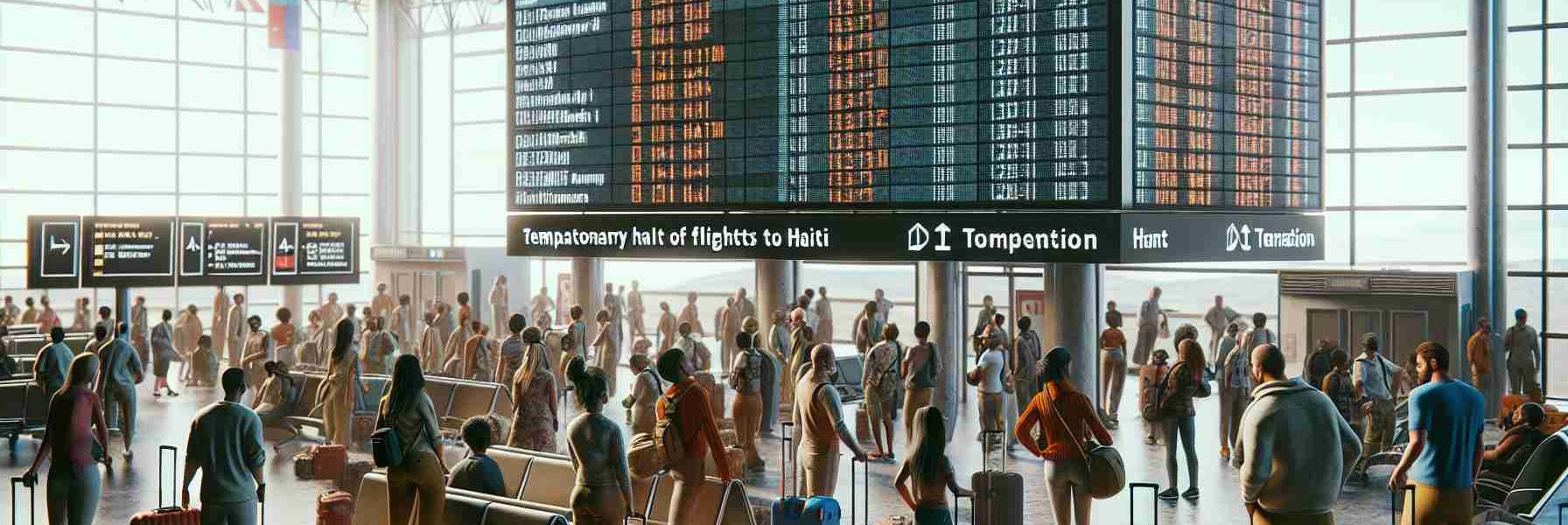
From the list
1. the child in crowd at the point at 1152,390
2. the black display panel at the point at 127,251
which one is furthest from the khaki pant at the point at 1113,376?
the black display panel at the point at 127,251

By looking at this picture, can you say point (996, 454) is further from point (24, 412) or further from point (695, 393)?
point (24, 412)

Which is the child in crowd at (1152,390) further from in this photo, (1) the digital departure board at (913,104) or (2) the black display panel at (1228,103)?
(1) the digital departure board at (913,104)

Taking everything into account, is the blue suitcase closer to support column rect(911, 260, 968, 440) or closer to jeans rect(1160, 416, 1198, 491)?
jeans rect(1160, 416, 1198, 491)

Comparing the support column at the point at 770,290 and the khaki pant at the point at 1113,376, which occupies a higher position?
the support column at the point at 770,290

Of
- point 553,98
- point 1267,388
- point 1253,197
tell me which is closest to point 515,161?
point 553,98

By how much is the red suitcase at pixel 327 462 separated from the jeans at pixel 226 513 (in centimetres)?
602

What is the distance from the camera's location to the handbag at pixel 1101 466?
9.47 metres

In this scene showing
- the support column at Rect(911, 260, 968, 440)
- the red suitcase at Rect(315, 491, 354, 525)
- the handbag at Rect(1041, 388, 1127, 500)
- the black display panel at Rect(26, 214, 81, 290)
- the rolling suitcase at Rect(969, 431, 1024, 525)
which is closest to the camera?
the handbag at Rect(1041, 388, 1127, 500)

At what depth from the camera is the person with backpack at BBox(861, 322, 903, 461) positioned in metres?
15.9

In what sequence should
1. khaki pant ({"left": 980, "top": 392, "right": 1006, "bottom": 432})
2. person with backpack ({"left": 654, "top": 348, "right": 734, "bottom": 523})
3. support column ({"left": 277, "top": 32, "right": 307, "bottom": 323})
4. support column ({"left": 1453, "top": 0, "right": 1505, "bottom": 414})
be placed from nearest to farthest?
person with backpack ({"left": 654, "top": 348, "right": 734, "bottom": 523})
khaki pant ({"left": 980, "top": 392, "right": 1006, "bottom": 432})
support column ({"left": 1453, "top": 0, "right": 1505, "bottom": 414})
support column ({"left": 277, "top": 32, "right": 307, "bottom": 323})

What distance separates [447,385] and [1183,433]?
27.5 feet

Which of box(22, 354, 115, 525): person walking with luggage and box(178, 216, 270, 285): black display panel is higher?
box(178, 216, 270, 285): black display panel

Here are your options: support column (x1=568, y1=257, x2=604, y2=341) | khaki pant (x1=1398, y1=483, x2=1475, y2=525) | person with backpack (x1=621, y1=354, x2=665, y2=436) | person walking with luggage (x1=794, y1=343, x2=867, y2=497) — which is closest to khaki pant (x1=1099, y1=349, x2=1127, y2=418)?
support column (x1=568, y1=257, x2=604, y2=341)

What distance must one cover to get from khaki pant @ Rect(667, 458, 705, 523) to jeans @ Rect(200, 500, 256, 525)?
2.57m
